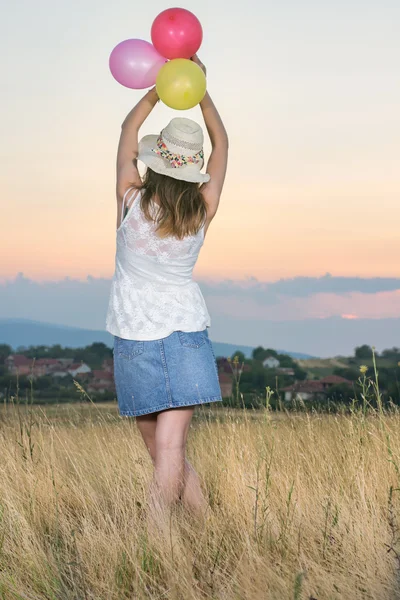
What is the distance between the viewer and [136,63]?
4242mm

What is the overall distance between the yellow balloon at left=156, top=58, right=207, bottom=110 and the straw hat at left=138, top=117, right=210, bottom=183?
0.55 ft

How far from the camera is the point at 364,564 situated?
3258 millimetres

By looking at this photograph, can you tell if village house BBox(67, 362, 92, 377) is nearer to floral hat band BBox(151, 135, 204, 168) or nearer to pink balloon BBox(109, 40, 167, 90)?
pink balloon BBox(109, 40, 167, 90)

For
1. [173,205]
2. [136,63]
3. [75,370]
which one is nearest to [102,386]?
[75,370]

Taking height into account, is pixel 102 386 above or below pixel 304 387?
above

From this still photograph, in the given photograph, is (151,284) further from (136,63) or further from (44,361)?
(44,361)

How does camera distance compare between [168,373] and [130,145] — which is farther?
[130,145]

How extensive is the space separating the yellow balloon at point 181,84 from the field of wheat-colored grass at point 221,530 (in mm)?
1826

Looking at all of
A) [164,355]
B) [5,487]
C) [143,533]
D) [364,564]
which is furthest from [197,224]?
[5,487]

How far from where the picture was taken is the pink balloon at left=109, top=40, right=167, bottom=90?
424 centimetres

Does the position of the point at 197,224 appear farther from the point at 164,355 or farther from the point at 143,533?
the point at 143,533

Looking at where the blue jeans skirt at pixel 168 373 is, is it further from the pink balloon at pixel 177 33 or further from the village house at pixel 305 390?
the village house at pixel 305 390

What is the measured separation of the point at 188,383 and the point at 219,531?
0.73 meters

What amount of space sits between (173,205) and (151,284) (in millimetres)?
409
